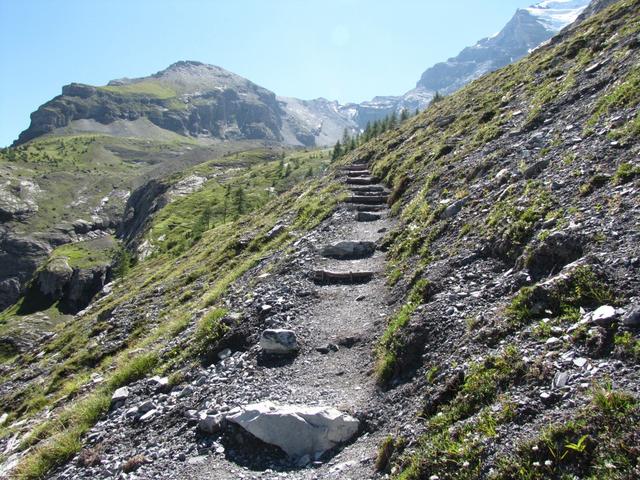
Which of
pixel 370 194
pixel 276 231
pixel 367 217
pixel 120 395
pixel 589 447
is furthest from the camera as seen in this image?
pixel 370 194

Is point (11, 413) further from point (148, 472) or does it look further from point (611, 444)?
point (611, 444)

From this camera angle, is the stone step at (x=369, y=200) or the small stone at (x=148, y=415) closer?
the small stone at (x=148, y=415)

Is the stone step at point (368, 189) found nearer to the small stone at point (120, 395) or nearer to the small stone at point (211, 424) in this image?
the small stone at point (120, 395)

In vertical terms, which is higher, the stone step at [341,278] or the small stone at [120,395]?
the stone step at [341,278]

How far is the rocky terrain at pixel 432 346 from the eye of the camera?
7583 mm

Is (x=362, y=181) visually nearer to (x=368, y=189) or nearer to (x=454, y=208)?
(x=368, y=189)

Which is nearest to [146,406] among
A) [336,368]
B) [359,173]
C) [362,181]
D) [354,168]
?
[336,368]

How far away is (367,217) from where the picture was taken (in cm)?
2762

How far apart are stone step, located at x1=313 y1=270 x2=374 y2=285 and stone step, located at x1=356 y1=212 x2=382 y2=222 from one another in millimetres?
8285

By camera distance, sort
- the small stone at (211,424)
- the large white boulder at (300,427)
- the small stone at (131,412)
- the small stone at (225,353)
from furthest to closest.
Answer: the small stone at (225,353) < the small stone at (131,412) < the small stone at (211,424) < the large white boulder at (300,427)

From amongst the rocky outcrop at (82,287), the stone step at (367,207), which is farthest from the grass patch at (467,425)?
the rocky outcrop at (82,287)

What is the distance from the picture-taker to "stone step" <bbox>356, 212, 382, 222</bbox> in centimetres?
2745

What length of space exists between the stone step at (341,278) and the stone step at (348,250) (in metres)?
2.46

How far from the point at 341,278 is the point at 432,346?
28.2 ft
